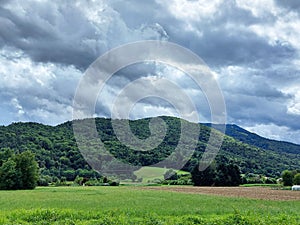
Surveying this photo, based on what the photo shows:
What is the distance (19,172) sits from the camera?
232 ft

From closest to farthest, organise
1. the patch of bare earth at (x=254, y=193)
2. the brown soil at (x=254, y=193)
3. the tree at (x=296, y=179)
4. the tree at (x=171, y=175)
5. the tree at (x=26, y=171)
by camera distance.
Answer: the patch of bare earth at (x=254, y=193) < the brown soil at (x=254, y=193) < the tree at (x=26, y=171) < the tree at (x=296, y=179) < the tree at (x=171, y=175)

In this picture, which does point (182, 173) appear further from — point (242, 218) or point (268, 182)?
point (242, 218)

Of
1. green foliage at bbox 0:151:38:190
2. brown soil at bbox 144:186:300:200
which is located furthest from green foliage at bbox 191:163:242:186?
green foliage at bbox 0:151:38:190

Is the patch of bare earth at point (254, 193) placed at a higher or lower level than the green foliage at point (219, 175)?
lower

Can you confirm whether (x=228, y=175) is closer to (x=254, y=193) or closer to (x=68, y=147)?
(x=254, y=193)

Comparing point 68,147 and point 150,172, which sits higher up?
point 68,147

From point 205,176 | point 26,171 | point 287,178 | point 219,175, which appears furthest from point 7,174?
point 287,178

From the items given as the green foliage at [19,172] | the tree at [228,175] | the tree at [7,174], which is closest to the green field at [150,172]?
the tree at [228,175]

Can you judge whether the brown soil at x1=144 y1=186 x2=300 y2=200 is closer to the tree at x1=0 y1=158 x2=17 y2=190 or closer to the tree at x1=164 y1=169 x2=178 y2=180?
the tree at x1=0 y1=158 x2=17 y2=190

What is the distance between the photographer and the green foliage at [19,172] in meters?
69.4

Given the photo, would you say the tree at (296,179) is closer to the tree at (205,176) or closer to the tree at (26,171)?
the tree at (205,176)

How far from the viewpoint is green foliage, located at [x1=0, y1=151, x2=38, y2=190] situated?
69.4 m

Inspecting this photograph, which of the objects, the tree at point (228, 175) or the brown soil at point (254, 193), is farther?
the tree at point (228, 175)

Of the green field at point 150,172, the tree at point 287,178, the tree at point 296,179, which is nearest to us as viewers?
the tree at point 296,179
